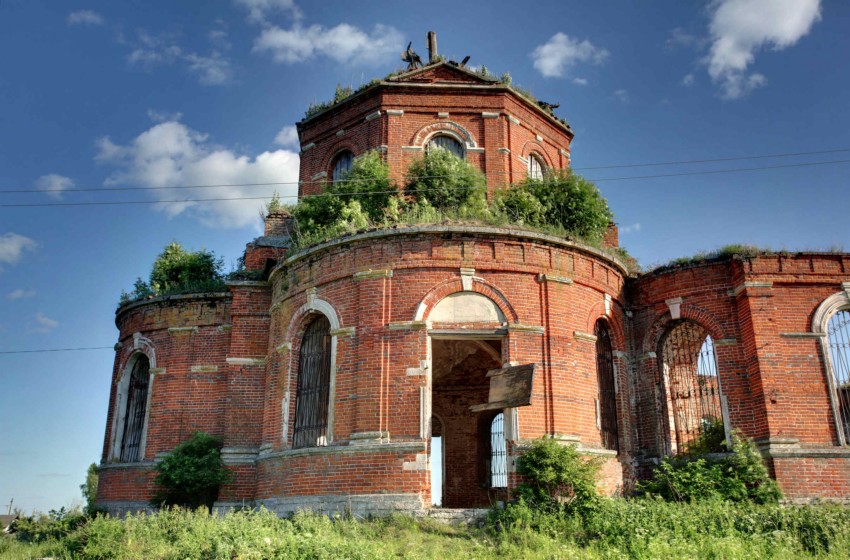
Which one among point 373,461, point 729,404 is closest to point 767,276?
point 729,404

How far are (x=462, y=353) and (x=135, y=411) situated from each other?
30.5ft

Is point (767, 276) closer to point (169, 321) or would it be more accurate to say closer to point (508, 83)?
point (508, 83)

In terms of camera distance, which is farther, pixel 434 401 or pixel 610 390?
pixel 434 401

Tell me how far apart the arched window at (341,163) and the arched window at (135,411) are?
791cm

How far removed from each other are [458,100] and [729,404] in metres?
11.6

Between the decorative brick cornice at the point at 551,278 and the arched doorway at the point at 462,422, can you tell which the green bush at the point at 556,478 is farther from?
the arched doorway at the point at 462,422

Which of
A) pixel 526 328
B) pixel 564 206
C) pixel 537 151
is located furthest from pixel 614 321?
pixel 537 151

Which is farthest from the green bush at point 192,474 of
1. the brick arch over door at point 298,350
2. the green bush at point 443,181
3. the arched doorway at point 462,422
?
the green bush at point 443,181

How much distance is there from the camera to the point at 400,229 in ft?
53.0

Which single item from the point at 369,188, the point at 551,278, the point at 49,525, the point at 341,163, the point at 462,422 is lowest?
the point at 49,525

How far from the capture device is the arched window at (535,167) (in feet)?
76.7

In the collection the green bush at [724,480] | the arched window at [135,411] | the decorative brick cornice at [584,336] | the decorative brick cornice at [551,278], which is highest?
the decorative brick cornice at [551,278]

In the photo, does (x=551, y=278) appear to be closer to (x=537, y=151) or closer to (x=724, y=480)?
(x=724, y=480)

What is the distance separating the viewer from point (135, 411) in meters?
21.0
